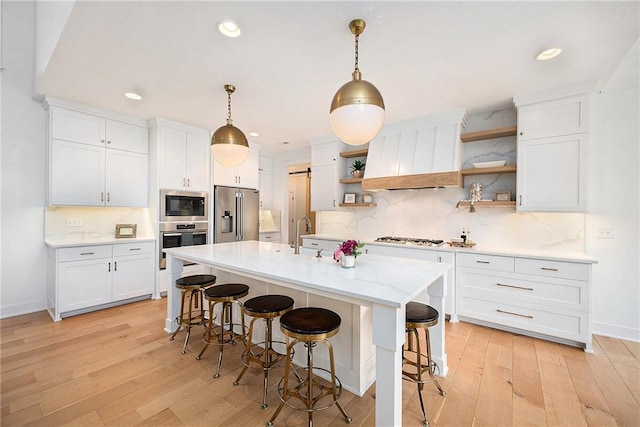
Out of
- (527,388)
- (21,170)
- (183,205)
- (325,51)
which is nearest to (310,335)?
(527,388)

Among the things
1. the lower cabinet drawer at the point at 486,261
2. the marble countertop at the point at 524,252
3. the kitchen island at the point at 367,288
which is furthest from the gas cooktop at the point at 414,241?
the kitchen island at the point at 367,288

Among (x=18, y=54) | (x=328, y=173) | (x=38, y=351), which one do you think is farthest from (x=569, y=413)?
(x=18, y=54)

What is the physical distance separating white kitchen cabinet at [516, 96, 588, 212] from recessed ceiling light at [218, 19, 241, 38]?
2963mm

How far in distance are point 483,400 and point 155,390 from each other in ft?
7.38

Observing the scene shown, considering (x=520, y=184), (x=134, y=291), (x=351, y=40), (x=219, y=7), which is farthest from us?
(x=134, y=291)

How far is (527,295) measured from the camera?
274 cm

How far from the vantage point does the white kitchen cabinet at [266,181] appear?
5727mm

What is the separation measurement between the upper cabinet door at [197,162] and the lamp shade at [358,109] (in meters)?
3.19

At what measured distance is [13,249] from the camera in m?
3.24

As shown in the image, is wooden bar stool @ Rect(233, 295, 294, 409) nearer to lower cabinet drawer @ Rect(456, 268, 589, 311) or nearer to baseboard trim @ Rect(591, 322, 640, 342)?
lower cabinet drawer @ Rect(456, 268, 589, 311)

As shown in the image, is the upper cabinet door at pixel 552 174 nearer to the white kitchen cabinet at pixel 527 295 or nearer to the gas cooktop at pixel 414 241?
the white kitchen cabinet at pixel 527 295

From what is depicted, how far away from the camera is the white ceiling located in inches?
68.5

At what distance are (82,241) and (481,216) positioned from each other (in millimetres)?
5044

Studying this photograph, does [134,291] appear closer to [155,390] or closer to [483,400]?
[155,390]
